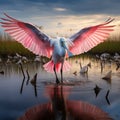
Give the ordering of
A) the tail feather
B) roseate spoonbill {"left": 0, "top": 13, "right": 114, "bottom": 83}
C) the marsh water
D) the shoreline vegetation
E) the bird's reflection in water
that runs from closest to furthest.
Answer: the bird's reflection in water
the marsh water
roseate spoonbill {"left": 0, "top": 13, "right": 114, "bottom": 83}
the tail feather
the shoreline vegetation

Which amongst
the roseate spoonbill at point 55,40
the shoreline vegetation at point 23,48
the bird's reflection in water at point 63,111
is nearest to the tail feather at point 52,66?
the roseate spoonbill at point 55,40

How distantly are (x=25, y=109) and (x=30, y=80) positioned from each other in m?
3.68

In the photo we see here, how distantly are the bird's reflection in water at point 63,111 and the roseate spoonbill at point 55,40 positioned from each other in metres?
2.02

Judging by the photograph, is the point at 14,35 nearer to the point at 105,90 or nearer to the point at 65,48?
the point at 65,48

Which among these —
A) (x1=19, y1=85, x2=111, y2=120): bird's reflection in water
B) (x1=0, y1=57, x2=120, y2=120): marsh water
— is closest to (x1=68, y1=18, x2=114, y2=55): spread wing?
(x1=0, y1=57, x2=120, y2=120): marsh water

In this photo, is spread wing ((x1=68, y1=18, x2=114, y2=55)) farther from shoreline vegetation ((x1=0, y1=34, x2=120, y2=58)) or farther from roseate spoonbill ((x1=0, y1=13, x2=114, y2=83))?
shoreline vegetation ((x1=0, y1=34, x2=120, y2=58))

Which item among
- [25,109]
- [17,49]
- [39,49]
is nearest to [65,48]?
[39,49]

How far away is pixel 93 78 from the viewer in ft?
40.4

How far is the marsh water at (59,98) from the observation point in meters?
7.44

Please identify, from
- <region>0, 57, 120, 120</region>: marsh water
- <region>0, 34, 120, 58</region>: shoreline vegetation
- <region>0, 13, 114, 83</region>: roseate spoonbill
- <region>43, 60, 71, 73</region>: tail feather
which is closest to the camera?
<region>0, 57, 120, 120</region>: marsh water

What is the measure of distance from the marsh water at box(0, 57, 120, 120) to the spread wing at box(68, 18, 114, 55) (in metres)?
0.79

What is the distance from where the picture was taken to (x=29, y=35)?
1130 cm

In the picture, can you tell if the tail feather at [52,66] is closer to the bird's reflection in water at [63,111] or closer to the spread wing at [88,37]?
the spread wing at [88,37]

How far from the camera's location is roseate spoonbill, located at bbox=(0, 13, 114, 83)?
11.0 m
